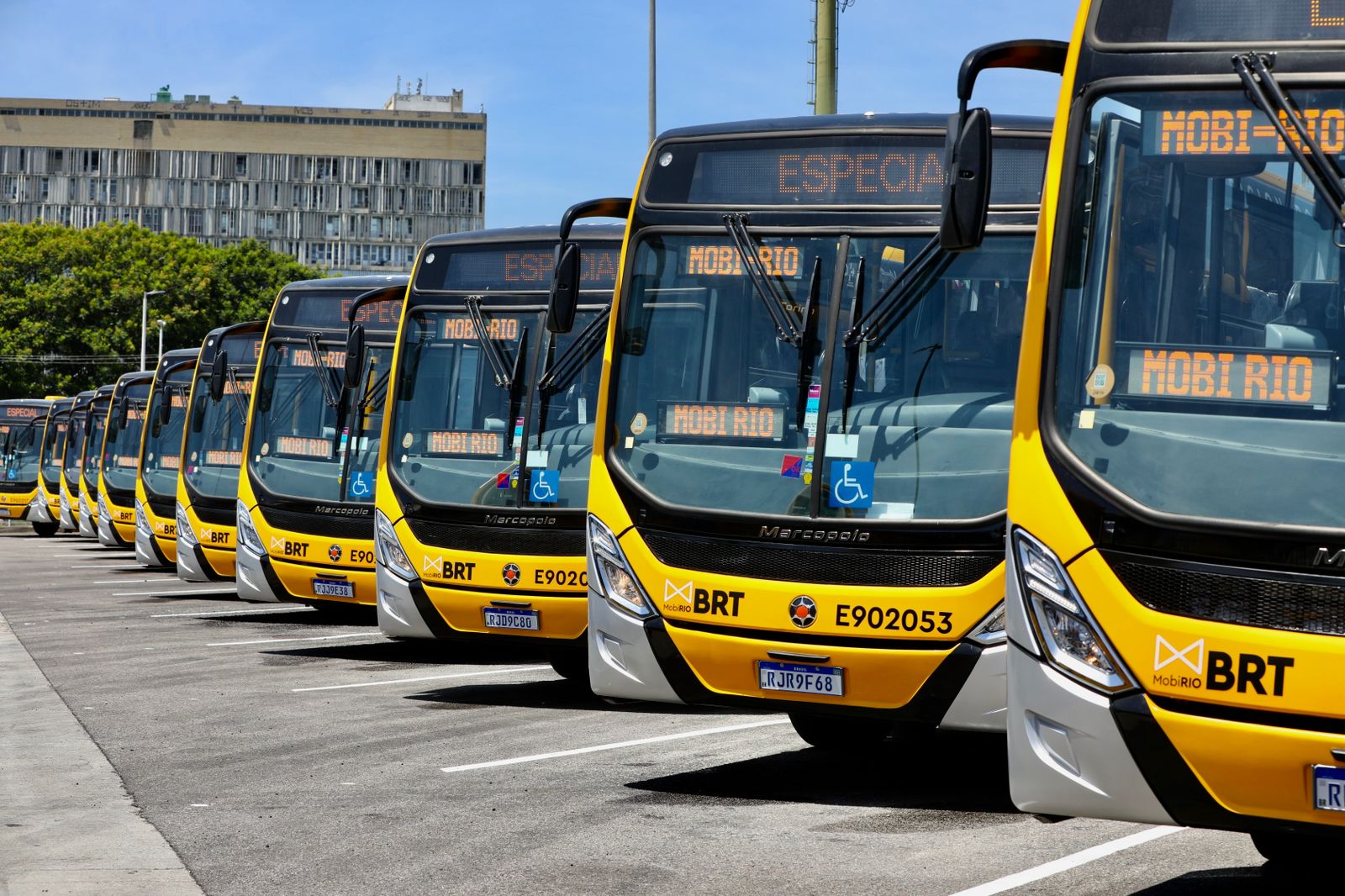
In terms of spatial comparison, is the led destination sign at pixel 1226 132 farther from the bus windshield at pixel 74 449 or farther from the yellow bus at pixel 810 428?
the bus windshield at pixel 74 449

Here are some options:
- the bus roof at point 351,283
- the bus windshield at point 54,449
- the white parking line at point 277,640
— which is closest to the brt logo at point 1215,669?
the bus roof at point 351,283

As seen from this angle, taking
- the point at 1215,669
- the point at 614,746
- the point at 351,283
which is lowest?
the point at 614,746

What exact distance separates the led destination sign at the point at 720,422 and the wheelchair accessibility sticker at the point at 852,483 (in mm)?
345

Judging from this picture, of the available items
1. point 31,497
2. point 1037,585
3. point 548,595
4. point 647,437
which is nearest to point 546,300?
point 548,595

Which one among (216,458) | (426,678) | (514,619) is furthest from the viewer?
(216,458)

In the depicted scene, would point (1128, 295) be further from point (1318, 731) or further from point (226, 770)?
point (226, 770)

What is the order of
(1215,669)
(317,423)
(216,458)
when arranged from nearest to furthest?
(1215,669) → (317,423) → (216,458)

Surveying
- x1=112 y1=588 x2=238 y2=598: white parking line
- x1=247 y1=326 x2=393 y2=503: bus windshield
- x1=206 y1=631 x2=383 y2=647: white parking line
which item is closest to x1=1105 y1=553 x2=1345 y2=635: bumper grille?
x1=247 y1=326 x2=393 y2=503: bus windshield

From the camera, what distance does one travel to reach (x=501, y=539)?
39.0 ft

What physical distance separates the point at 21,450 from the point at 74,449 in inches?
299

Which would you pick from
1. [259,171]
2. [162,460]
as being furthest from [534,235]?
[259,171]

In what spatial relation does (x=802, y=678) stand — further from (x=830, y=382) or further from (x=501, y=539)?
(x=501, y=539)

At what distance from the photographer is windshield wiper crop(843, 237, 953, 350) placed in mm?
8234

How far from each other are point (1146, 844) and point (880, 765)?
2.31 metres
